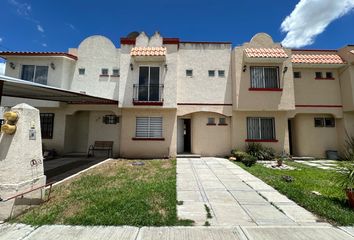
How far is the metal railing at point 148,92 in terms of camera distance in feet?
47.5

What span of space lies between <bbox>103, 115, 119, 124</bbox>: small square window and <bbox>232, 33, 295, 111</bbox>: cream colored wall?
9572 millimetres

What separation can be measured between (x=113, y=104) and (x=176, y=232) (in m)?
12.2

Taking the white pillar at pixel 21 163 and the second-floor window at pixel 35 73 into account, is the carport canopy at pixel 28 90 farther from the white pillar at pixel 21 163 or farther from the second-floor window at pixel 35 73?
the second-floor window at pixel 35 73

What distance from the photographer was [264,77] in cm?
1498

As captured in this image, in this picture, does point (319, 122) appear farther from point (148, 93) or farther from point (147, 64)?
point (147, 64)

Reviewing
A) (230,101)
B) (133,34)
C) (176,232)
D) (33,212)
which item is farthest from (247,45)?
(33,212)

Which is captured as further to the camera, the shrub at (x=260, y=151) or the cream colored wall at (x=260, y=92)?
the cream colored wall at (x=260, y=92)

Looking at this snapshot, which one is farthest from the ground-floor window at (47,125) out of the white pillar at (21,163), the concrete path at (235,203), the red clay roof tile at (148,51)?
the concrete path at (235,203)

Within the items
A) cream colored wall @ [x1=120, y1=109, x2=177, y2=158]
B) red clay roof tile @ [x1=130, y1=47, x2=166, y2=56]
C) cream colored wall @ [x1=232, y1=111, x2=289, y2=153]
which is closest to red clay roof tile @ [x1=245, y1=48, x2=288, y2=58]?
cream colored wall @ [x1=232, y1=111, x2=289, y2=153]

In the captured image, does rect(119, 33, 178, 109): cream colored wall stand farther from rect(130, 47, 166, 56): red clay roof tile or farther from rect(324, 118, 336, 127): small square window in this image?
rect(324, 118, 336, 127): small square window

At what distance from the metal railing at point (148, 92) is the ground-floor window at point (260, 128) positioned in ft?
24.2

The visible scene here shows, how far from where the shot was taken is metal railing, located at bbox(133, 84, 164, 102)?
14483 mm

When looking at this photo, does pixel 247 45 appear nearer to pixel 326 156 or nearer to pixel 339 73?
pixel 339 73

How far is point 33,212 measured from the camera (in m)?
5.26
